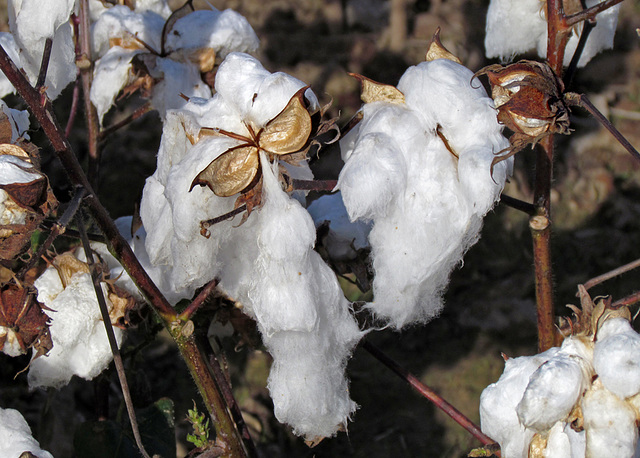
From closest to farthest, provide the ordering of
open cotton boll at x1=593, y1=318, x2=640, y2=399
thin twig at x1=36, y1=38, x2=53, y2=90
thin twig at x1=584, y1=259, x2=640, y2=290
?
open cotton boll at x1=593, y1=318, x2=640, y2=399 → thin twig at x1=36, y1=38, x2=53, y2=90 → thin twig at x1=584, y1=259, x2=640, y2=290

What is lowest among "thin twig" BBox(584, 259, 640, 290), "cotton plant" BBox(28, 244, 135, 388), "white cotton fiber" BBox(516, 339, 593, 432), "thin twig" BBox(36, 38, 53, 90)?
"cotton plant" BBox(28, 244, 135, 388)

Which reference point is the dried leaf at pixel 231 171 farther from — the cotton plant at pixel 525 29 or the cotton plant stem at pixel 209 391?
the cotton plant at pixel 525 29

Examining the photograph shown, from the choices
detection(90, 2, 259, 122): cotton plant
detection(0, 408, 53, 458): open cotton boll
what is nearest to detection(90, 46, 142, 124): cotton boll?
detection(90, 2, 259, 122): cotton plant

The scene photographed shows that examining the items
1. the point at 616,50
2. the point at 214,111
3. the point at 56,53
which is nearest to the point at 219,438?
the point at 214,111

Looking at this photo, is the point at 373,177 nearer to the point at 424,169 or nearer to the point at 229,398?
the point at 424,169

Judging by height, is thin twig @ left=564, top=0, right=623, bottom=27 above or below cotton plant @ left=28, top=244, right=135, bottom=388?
above

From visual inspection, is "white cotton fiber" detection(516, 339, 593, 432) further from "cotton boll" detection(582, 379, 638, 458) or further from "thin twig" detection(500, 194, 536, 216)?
"thin twig" detection(500, 194, 536, 216)

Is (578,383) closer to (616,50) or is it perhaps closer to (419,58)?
(419,58)
